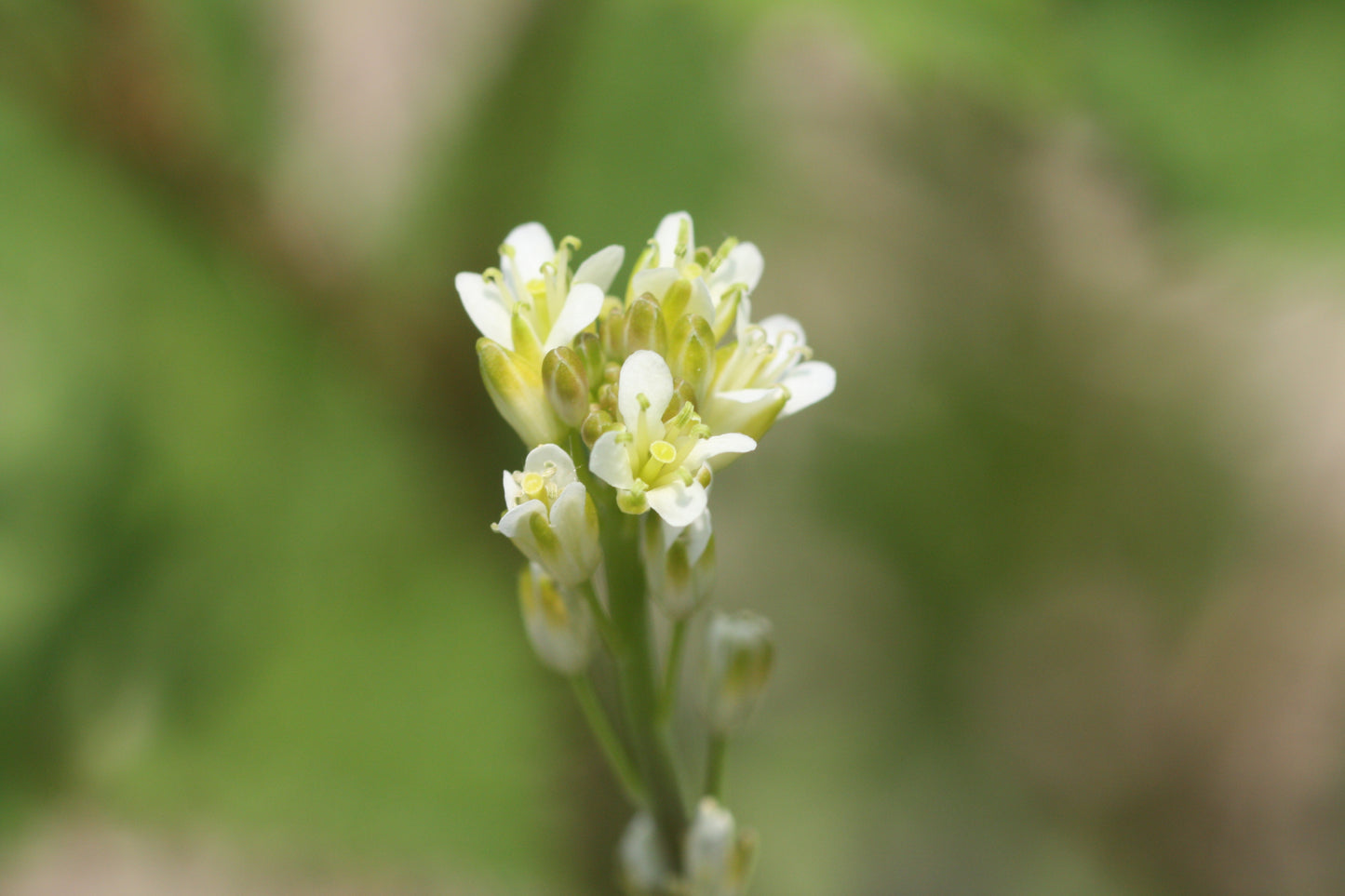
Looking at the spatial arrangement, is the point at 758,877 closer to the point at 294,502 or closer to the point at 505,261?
the point at 294,502

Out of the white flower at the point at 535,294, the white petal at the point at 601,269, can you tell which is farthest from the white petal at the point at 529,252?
the white petal at the point at 601,269

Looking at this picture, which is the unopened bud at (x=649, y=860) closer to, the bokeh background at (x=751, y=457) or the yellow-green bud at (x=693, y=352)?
the yellow-green bud at (x=693, y=352)

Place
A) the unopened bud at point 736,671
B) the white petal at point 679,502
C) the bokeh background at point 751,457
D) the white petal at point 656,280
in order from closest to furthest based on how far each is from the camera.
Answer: the white petal at point 679,502, the white petal at point 656,280, the unopened bud at point 736,671, the bokeh background at point 751,457

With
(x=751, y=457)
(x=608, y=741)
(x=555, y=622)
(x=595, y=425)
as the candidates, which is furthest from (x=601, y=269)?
(x=751, y=457)

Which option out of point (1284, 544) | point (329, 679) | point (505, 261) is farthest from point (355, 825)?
point (1284, 544)

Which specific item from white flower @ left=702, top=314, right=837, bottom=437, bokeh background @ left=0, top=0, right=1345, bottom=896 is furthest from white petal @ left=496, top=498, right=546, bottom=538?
bokeh background @ left=0, top=0, right=1345, bottom=896

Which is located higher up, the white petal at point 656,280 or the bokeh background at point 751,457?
the bokeh background at point 751,457

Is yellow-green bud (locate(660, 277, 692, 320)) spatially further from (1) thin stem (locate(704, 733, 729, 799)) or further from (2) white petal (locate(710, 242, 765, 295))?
(1) thin stem (locate(704, 733, 729, 799))
